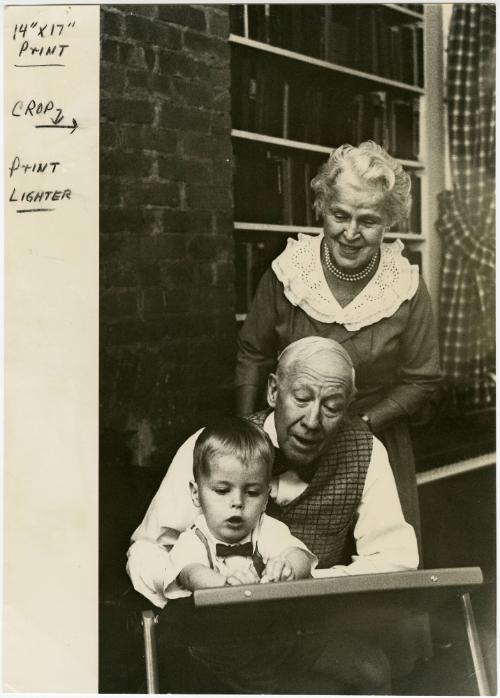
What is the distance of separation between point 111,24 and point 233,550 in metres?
1.20

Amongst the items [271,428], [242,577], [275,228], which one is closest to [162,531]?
[242,577]

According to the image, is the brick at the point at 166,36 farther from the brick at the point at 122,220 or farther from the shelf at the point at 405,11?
the shelf at the point at 405,11

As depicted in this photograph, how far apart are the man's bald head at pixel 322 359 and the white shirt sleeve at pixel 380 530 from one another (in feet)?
0.55

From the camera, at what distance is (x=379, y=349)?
1.68 m

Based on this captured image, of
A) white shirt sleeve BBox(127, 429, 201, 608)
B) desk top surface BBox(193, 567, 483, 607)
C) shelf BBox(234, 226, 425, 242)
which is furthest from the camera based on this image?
shelf BBox(234, 226, 425, 242)

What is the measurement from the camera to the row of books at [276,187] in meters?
1.72

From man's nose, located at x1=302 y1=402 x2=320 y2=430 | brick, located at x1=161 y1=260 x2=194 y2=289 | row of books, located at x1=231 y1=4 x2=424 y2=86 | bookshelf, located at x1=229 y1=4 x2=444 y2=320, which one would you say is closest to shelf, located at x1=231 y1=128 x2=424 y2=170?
bookshelf, located at x1=229 y1=4 x2=444 y2=320

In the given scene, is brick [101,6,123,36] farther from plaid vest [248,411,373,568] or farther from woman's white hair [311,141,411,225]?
plaid vest [248,411,373,568]

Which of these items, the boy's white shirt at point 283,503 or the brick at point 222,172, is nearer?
the boy's white shirt at point 283,503

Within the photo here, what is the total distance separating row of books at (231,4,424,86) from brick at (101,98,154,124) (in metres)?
0.28

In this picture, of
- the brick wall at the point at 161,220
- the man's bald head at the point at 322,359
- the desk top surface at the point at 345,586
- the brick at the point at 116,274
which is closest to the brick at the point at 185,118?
the brick wall at the point at 161,220

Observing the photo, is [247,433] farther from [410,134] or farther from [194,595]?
[410,134]

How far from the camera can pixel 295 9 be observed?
1.72 m

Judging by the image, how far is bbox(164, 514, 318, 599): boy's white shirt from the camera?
1573mm
